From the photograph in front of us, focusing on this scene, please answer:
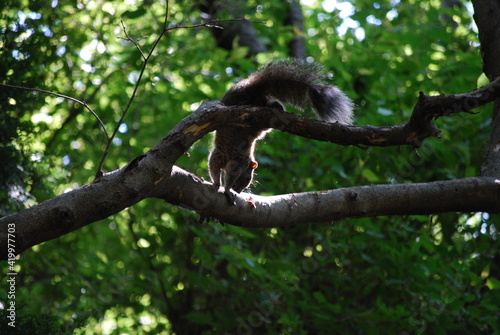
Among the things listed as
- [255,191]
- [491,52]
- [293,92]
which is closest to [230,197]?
[293,92]

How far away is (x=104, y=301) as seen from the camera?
13.2 ft

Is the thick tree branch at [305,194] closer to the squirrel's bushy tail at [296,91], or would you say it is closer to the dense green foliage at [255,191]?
the squirrel's bushy tail at [296,91]

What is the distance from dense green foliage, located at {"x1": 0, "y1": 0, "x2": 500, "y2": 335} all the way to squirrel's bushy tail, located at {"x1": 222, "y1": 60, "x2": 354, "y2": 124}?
770 millimetres

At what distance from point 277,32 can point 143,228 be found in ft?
7.23

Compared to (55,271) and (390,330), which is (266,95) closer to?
(390,330)

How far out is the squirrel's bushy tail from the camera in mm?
2660

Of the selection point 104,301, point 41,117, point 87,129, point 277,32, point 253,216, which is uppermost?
point 253,216

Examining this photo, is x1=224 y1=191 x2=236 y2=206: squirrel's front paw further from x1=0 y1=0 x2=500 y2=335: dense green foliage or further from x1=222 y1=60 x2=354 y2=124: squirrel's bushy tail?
x1=0 y1=0 x2=500 y2=335: dense green foliage

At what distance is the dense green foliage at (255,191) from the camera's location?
10.5 ft

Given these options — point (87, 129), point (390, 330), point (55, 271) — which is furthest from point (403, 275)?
point (87, 129)

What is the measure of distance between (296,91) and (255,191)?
1769 millimetres

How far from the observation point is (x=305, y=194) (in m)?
2.37

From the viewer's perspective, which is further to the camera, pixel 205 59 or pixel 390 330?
pixel 205 59

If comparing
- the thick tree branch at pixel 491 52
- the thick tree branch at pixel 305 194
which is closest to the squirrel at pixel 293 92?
the thick tree branch at pixel 305 194
